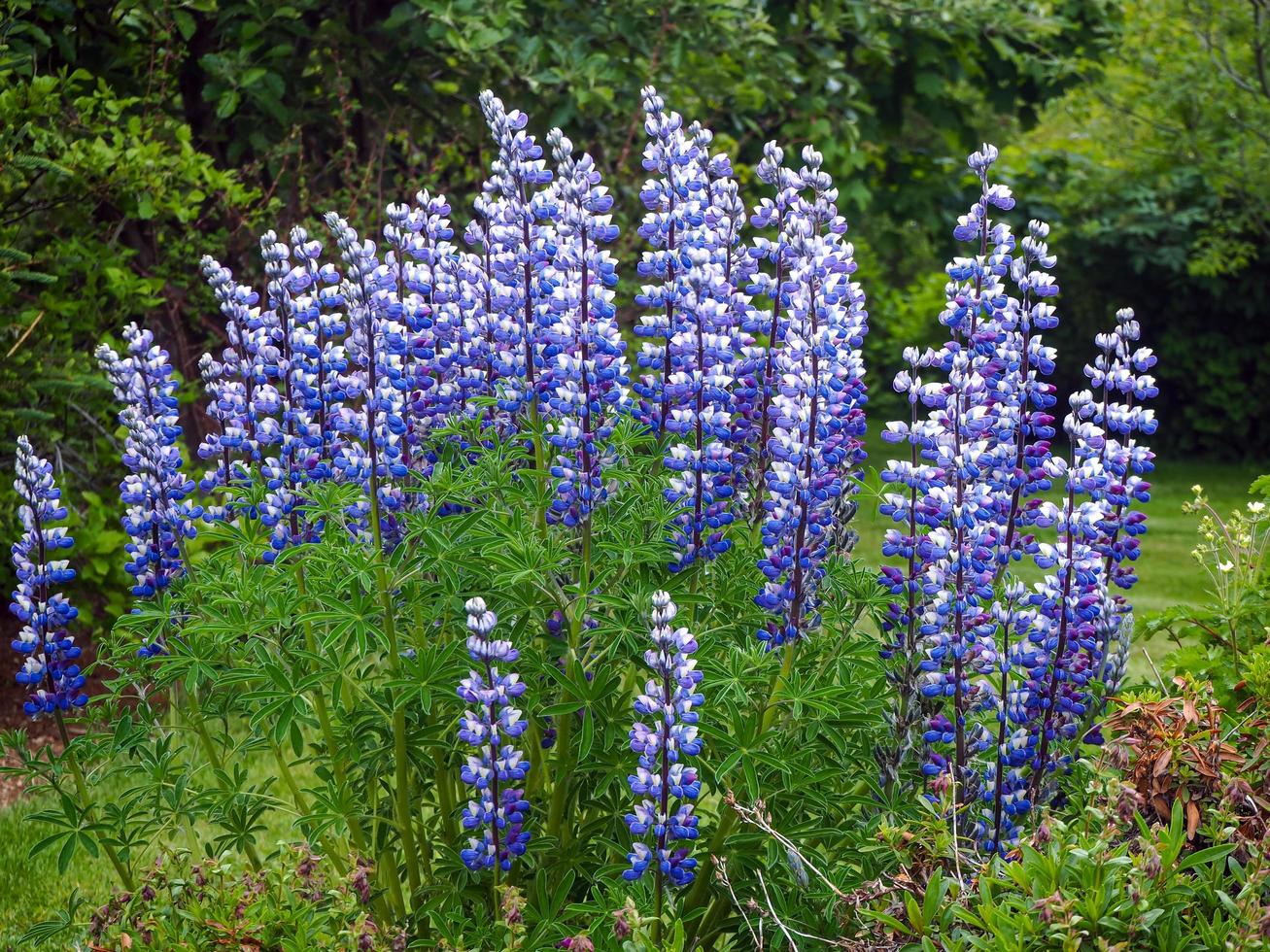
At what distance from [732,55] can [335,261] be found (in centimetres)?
316

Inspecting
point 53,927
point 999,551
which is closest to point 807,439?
point 999,551

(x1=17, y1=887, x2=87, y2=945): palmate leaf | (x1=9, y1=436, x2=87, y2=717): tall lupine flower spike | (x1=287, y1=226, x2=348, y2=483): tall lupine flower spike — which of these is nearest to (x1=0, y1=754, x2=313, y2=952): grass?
(x1=17, y1=887, x2=87, y2=945): palmate leaf

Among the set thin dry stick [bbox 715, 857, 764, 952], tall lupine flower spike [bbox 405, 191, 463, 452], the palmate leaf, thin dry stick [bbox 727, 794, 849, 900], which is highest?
tall lupine flower spike [bbox 405, 191, 463, 452]

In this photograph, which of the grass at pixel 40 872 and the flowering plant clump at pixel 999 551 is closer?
the flowering plant clump at pixel 999 551

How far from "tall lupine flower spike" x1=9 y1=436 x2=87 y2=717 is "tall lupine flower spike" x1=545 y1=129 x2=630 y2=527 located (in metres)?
1.42

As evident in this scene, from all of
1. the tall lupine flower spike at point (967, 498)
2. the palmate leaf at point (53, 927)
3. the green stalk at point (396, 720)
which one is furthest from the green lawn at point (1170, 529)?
the palmate leaf at point (53, 927)

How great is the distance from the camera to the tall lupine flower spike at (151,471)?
11.4 ft

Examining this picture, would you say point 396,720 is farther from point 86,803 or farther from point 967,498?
point 967,498

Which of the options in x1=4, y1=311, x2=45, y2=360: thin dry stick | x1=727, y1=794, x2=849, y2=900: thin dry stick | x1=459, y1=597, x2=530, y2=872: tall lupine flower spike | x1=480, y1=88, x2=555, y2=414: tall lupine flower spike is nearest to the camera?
x1=727, y1=794, x2=849, y2=900: thin dry stick

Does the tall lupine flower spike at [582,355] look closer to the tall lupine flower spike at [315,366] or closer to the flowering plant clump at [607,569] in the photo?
the flowering plant clump at [607,569]

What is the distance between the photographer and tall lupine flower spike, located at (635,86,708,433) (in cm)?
317

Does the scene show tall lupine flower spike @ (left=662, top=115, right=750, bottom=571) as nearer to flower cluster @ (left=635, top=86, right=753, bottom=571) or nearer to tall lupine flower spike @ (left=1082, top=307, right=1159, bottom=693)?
flower cluster @ (left=635, top=86, right=753, bottom=571)

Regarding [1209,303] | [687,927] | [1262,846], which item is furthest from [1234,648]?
[1209,303]

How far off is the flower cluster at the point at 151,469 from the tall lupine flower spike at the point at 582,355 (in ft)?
3.57
